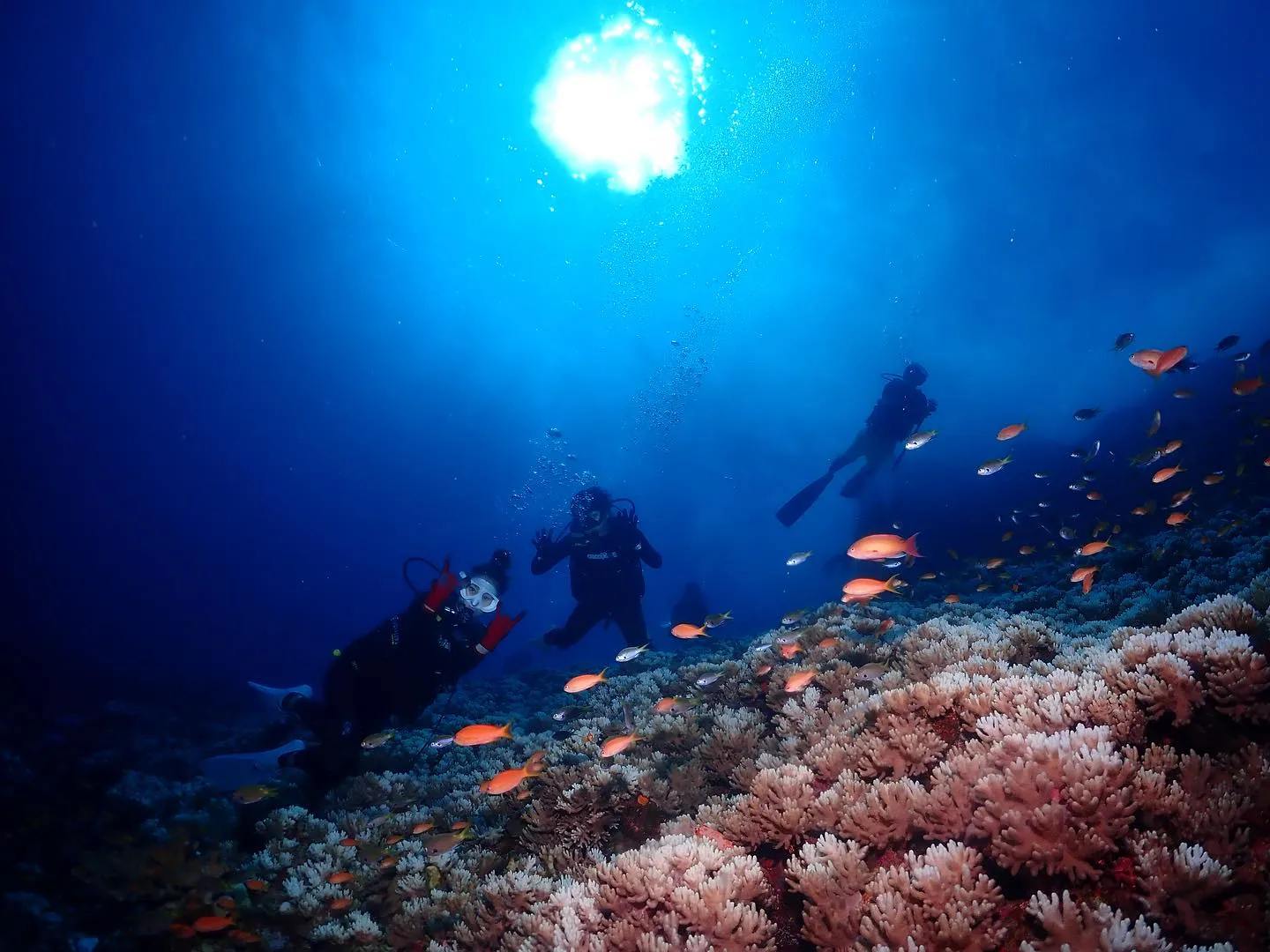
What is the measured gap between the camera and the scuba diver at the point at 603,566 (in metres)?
13.8

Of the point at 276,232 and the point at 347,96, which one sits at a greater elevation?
the point at 276,232

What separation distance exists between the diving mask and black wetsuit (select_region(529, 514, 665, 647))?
17.0ft

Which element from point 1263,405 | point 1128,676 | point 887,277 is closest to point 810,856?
point 1128,676

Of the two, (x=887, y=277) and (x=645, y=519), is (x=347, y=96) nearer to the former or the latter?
(x=887, y=277)

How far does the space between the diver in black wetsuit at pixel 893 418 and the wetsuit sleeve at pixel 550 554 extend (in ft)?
45.4

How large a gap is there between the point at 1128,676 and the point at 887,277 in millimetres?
54238

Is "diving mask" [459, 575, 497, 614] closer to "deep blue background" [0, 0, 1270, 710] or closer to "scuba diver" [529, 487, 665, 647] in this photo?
"scuba diver" [529, 487, 665, 647]

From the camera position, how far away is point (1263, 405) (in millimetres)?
18797

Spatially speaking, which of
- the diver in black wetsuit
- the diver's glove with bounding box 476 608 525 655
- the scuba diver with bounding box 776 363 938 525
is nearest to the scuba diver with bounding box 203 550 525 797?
the diver's glove with bounding box 476 608 525 655

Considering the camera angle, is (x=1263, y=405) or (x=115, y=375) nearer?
(x=1263, y=405)

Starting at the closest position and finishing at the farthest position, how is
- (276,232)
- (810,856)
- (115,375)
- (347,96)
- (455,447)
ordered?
(810,856)
(347,96)
(276,232)
(115,375)
(455,447)

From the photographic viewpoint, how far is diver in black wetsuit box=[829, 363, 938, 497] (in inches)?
850

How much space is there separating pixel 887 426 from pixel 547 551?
1678cm

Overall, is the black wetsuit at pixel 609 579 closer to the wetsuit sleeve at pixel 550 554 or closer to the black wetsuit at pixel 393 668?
the wetsuit sleeve at pixel 550 554
